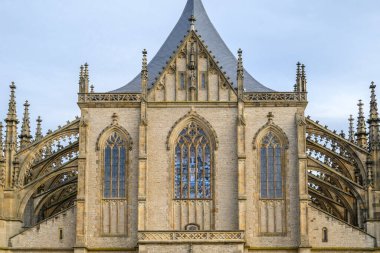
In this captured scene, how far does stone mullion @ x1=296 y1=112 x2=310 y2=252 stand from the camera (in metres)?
64.2

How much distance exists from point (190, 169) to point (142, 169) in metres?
3.22

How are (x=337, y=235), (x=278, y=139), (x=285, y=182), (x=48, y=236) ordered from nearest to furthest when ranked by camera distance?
(x=337, y=235) < (x=48, y=236) < (x=285, y=182) < (x=278, y=139)

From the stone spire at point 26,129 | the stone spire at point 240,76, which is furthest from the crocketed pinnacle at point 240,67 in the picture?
the stone spire at point 26,129

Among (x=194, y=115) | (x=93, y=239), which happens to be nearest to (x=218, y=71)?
(x=194, y=115)

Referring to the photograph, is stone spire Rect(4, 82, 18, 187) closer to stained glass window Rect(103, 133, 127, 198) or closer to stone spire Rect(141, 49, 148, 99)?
stained glass window Rect(103, 133, 127, 198)

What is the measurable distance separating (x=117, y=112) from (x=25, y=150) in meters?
6.68

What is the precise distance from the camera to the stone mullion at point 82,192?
2534 inches

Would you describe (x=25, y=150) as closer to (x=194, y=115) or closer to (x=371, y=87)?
(x=194, y=115)

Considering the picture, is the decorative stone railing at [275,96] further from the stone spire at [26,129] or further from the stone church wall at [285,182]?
the stone spire at [26,129]

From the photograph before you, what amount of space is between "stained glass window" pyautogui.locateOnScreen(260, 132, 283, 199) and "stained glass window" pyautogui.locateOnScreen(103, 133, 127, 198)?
29.4ft

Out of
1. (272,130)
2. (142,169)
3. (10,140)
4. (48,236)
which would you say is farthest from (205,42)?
(48,236)

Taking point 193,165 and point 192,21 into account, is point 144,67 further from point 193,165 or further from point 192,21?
point 193,165

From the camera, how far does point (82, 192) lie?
65250 millimetres

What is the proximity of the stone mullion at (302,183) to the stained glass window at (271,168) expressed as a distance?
1378 mm
